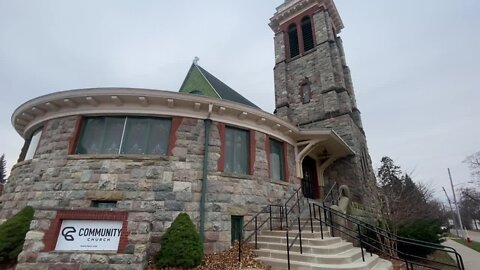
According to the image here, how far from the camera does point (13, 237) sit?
18.5 ft

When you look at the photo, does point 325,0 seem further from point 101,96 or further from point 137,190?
point 137,190

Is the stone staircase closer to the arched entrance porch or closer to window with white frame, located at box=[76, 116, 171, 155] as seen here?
window with white frame, located at box=[76, 116, 171, 155]

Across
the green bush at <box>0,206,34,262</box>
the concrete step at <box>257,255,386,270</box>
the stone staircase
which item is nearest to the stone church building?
the green bush at <box>0,206,34,262</box>

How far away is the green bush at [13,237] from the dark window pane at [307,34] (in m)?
18.8

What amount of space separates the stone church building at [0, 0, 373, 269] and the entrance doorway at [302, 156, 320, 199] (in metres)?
2.31

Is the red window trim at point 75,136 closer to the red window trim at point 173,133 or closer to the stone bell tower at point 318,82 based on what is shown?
the red window trim at point 173,133

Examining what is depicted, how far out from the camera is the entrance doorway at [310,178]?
1194 cm

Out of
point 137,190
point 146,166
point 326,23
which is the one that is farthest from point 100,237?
point 326,23

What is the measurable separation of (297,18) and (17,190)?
21.0 m

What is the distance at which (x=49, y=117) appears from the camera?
26.3ft

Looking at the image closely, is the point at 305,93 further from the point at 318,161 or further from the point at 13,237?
the point at 13,237

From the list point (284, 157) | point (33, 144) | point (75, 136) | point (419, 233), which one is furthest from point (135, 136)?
point (419, 233)

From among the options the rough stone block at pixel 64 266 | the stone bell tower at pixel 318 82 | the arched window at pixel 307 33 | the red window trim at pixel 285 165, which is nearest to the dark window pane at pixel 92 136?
the rough stone block at pixel 64 266

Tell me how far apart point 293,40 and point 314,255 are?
18570 mm
